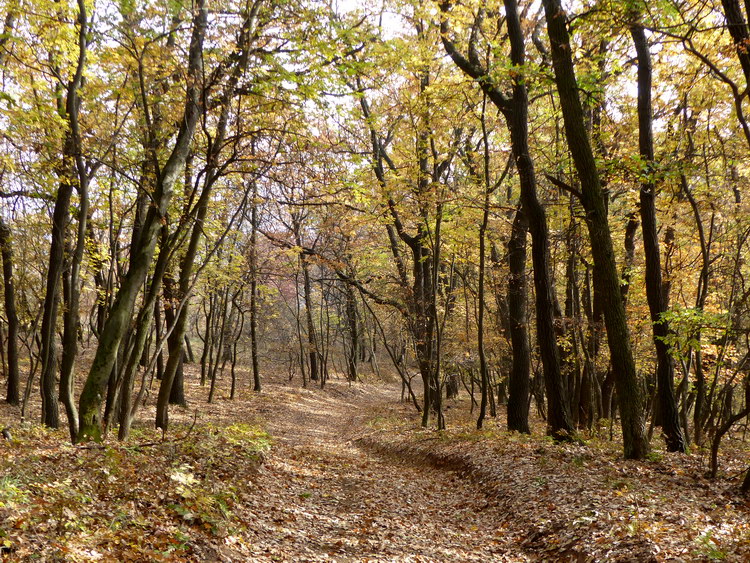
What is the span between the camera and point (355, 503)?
8.35m

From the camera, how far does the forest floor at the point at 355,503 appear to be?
467 cm

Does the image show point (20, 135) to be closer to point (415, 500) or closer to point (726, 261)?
point (415, 500)

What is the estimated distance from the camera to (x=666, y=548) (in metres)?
4.85

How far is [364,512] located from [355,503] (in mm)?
525

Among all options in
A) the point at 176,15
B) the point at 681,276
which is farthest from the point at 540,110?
the point at 176,15

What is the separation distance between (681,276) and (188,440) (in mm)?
14967

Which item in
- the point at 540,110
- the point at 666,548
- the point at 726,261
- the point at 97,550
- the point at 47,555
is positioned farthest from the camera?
the point at 540,110

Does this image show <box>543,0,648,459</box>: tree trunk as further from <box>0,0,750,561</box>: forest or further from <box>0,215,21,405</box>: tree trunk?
<box>0,215,21,405</box>: tree trunk

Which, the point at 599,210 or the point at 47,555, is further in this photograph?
the point at 599,210

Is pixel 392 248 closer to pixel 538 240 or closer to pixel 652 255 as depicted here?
pixel 538 240

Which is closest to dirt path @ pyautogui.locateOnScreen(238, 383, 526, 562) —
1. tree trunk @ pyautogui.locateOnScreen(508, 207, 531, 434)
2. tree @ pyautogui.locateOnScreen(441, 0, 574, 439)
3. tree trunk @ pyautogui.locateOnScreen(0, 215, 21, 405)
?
tree @ pyautogui.locateOnScreen(441, 0, 574, 439)

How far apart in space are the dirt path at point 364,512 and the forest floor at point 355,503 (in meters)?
0.04

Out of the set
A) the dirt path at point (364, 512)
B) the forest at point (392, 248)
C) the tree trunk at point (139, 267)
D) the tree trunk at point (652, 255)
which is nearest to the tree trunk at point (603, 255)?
the forest at point (392, 248)

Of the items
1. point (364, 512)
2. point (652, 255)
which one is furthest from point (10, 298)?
point (652, 255)
